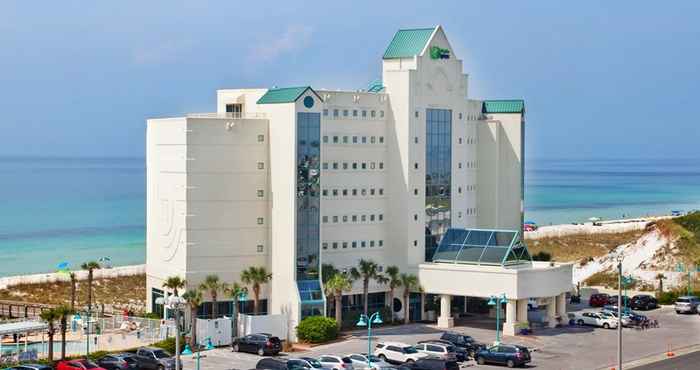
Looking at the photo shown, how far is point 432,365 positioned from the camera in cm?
5909

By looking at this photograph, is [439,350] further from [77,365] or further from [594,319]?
[77,365]

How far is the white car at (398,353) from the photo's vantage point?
62.4m

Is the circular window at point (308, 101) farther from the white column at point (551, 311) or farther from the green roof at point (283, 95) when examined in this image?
the white column at point (551, 311)

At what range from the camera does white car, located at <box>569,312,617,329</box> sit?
76875 millimetres

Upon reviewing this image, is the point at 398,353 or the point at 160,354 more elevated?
the point at 160,354

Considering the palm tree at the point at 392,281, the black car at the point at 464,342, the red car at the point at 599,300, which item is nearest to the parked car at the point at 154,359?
the black car at the point at 464,342

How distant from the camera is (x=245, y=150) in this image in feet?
241

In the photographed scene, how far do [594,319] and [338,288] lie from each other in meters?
18.5

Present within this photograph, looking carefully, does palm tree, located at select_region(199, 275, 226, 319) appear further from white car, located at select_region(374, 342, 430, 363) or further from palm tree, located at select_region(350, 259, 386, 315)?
white car, located at select_region(374, 342, 430, 363)

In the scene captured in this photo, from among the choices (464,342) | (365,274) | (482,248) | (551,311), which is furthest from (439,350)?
(551,311)

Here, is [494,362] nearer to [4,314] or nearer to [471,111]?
[471,111]

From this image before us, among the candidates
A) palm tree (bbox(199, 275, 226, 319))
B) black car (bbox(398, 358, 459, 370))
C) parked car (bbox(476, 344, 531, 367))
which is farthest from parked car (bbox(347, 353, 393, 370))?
palm tree (bbox(199, 275, 226, 319))

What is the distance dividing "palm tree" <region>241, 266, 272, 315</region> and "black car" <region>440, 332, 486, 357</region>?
12.2 m

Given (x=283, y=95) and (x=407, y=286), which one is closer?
(x=283, y=95)
